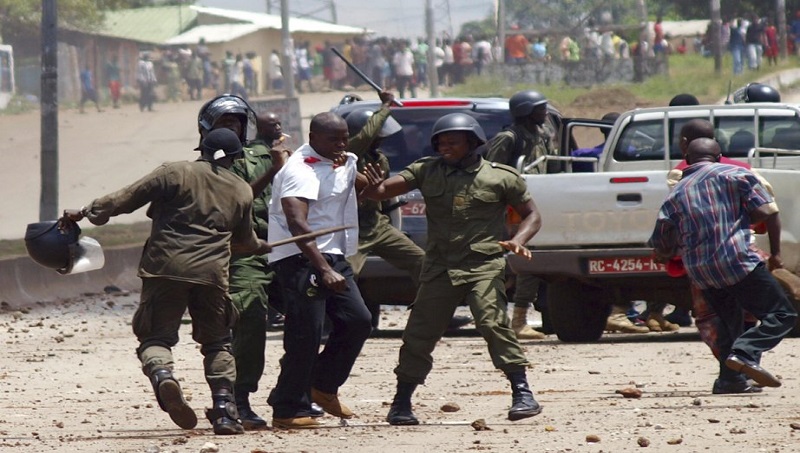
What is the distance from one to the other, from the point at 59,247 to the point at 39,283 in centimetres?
821

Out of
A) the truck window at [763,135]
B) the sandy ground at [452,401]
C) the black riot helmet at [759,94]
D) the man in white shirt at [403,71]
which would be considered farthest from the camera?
the man in white shirt at [403,71]

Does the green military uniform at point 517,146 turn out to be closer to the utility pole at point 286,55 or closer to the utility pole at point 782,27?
the utility pole at point 286,55

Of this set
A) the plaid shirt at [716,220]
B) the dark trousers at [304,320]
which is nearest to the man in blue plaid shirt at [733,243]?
the plaid shirt at [716,220]

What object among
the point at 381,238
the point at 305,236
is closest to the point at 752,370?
the point at 305,236

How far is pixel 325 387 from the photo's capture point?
8.52m

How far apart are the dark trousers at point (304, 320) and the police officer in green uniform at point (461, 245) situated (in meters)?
0.30

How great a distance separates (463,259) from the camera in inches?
330

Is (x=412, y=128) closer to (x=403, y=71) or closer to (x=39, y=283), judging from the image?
(x=39, y=283)

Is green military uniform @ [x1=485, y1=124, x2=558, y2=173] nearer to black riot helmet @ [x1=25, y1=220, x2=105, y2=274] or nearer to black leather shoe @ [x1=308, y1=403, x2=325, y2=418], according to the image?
black leather shoe @ [x1=308, y1=403, x2=325, y2=418]

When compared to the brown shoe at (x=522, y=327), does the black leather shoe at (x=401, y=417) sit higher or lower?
higher

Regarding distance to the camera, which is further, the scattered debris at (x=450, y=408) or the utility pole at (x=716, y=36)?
the utility pole at (x=716, y=36)

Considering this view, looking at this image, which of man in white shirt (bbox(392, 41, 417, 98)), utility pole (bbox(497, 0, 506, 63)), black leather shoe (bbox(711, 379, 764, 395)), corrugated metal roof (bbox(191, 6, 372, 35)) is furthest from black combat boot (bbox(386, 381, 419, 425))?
utility pole (bbox(497, 0, 506, 63))

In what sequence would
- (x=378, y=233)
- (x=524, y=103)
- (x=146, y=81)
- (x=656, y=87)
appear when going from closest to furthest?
(x=378, y=233), (x=524, y=103), (x=146, y=81), (x=656, y=87)

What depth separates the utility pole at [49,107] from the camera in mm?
18266
